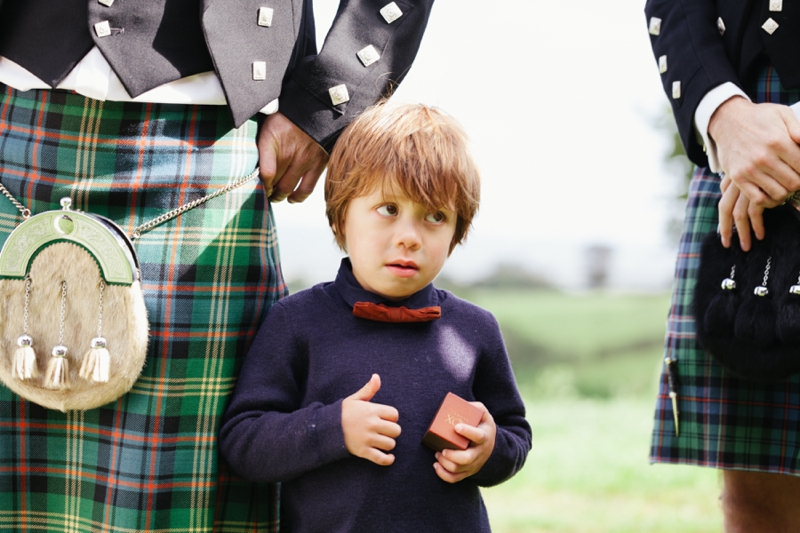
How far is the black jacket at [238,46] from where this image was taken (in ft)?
4.64

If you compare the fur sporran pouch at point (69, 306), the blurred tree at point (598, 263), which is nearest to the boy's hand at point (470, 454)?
the fur sporran pouch at point (69, 306)

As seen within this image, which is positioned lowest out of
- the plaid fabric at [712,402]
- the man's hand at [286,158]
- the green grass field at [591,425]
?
the green grass field at [591,425]

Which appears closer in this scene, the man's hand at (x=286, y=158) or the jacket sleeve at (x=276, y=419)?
the jacket sleeve at (x=276, y=419)

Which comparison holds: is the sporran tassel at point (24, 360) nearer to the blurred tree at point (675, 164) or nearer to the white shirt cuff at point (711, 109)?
the white shirt cuff at point (711, 109)

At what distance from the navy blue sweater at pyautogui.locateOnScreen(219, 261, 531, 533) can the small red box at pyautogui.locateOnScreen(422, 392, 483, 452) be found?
51 millimetres

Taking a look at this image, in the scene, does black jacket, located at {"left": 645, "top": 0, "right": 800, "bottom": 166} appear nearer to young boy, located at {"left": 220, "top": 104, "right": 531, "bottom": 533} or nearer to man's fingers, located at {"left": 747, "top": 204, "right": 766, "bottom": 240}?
man's fingers, located at {"left": 747, "top": 204, "right": 766, "bottom": 240}

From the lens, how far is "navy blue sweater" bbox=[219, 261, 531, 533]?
1.42 meters

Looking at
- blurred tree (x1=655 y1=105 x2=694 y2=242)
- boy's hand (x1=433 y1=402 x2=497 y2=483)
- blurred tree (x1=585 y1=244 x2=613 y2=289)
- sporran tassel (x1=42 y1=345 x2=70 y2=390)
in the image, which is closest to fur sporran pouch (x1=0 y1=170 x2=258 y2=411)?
sporran tassel (x1=42 y1=345 x2=70 y2=390)

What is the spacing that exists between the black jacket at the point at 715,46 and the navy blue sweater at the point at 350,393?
2.40 feet

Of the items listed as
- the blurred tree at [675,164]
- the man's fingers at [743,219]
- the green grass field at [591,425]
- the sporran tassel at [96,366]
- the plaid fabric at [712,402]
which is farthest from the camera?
the blurred tree at [675,164]

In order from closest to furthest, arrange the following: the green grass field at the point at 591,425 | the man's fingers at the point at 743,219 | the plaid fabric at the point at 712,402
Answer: the man's fingers at the point at 743,219
the plaid fabric at the point at 712,402
the green grass field at the point at 591,425

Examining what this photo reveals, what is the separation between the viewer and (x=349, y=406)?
1406 millimetres

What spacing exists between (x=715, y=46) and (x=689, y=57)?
6 centimetres

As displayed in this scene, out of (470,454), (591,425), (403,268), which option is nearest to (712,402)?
(470,454)
